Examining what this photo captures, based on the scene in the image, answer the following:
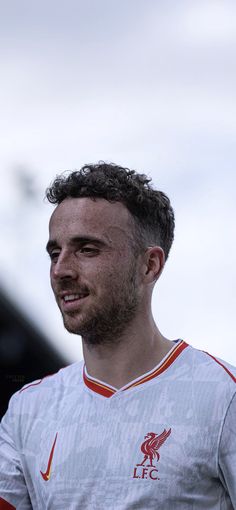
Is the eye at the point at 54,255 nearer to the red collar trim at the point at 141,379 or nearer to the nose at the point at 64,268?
the nose at the point at 64,268

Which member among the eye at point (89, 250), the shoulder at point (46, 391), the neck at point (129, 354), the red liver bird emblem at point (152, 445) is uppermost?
the eye at point (89, 250)

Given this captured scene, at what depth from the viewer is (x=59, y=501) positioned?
2742 mm

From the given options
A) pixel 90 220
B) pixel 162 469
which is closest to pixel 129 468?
pixel 162 469

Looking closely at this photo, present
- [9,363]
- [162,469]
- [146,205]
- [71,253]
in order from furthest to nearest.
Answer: [9,363] → [146,205] → [71,253] → [162,469]

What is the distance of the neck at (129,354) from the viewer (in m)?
2.93

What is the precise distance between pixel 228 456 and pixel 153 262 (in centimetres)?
84

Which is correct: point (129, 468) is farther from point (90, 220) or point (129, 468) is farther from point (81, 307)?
point (90, 220)

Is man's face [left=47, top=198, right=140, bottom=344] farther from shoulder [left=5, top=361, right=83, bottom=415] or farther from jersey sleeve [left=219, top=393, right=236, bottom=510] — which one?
jersey sleeve [left=219, top=393, right=236, bottom=510]

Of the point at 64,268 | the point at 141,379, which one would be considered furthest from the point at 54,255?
the point at 141,379

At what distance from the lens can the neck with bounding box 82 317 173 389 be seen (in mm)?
2930

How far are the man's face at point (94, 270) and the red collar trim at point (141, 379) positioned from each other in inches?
7.4

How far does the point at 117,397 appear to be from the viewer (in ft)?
9.51

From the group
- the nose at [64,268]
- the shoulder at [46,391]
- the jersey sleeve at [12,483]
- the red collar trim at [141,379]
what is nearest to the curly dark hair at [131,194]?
the nose at [64,268]

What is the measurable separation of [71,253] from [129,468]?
0.82 metres
